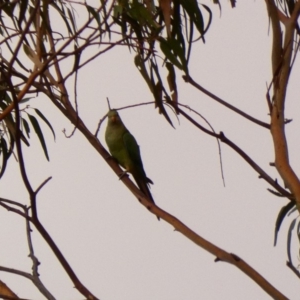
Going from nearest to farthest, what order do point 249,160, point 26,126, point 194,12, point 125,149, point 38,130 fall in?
point 249,160 < point 194,12 < point 38,130 < point 26,126 < point 125,149

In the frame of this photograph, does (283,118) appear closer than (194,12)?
Yes

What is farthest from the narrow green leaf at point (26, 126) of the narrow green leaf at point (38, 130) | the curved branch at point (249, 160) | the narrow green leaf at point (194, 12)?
the curved branch at point (249, 160)

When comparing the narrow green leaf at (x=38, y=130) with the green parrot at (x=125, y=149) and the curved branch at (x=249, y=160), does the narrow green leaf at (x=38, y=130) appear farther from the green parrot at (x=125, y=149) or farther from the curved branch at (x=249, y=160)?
the green parrot at (x=125, y=149)

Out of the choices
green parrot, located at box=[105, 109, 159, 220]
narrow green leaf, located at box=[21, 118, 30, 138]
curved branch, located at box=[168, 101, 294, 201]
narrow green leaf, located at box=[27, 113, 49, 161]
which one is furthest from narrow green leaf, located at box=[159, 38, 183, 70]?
green parrot, located at box=[105, 109, 159, 220]

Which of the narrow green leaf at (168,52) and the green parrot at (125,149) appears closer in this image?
the narrow green leaf at (168,52)

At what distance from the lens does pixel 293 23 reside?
170cm

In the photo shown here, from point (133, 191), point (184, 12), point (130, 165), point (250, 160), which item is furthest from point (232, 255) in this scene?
point (130, 165)

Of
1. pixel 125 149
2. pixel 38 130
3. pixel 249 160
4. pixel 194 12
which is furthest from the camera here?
pixel 125 149

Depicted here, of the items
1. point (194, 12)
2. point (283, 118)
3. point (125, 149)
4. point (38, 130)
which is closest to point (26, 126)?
point (38, 130)

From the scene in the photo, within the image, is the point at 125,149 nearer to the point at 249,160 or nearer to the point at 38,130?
the point at 38,130

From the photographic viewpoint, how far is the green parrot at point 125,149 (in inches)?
115

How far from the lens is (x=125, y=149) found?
10.0ft

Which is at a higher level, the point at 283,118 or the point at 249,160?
the point at 283,118

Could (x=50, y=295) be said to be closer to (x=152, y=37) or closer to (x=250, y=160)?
(x=250, y=160)
